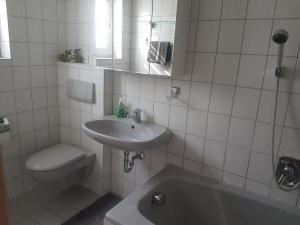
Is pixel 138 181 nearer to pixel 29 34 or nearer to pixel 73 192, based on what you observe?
pixel 73 192

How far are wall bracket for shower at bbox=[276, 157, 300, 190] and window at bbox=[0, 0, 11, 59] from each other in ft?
6.90

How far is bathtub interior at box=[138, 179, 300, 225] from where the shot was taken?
1.38m

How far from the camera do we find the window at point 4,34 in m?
1.78

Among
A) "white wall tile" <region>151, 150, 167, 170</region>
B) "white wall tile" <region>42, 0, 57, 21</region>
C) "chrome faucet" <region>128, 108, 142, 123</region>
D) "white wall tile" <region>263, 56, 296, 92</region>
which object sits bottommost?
"white wall tile" <region>151, 150, 167, 170</region>

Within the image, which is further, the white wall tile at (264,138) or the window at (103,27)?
the window at (103,27)

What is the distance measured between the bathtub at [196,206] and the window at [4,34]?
1.52 metres

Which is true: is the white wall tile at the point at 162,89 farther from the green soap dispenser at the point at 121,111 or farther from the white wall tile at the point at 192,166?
the white wall tile at the point at 192,166

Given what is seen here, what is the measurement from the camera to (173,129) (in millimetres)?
1721

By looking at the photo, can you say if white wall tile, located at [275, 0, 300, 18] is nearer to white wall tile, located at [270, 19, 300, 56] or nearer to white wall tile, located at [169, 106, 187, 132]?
white wall tile, located at [270, 19, 300, 56]

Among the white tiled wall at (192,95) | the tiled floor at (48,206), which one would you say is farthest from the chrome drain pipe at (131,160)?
the tiled floor at (48,206)

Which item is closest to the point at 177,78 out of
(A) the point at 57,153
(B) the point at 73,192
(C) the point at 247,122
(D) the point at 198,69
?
(D) the point at 198,69

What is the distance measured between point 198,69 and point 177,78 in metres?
0.17

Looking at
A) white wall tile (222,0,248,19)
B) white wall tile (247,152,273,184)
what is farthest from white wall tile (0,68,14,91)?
white wall tile (247,152,273,184)

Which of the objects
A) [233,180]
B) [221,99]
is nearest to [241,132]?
[221,99]
